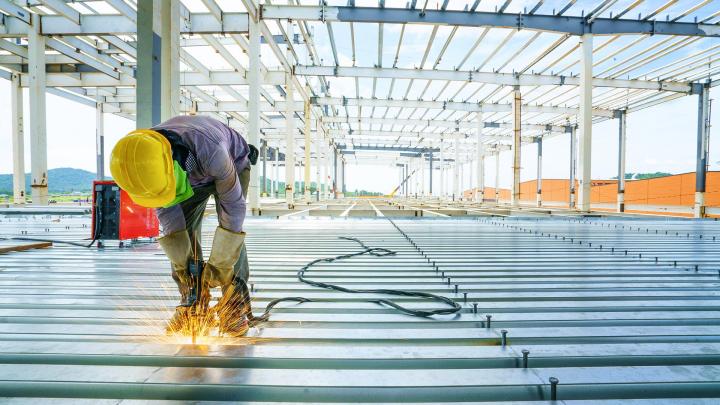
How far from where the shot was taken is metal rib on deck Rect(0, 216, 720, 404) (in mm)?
1464

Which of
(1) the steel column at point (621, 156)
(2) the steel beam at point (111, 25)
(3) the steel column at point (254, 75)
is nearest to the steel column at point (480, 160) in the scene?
(1) the steel column at point (621, 156)

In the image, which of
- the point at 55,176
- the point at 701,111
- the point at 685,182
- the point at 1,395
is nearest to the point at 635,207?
the point at 685,182

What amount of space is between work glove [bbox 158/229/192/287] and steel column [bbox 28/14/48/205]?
13.0 m

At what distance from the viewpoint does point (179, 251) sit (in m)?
1.86

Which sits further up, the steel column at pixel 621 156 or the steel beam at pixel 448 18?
the steel beam at pixel 448 18

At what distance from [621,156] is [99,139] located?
2643 cm

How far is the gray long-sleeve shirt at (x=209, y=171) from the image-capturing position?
6.01ft

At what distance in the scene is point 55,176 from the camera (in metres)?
37.9

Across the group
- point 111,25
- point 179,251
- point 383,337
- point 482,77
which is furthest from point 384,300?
point 482,77

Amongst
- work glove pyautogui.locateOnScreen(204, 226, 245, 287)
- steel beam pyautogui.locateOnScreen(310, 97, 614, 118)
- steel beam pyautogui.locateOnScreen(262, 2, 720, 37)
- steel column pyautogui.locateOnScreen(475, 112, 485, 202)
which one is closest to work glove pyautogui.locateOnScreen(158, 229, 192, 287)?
work glove pyautogui.locateOnScreen(204, 226, 245, 287)

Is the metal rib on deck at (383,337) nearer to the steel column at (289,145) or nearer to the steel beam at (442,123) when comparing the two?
the steel column at (289,145)

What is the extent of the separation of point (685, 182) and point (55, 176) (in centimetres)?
5447

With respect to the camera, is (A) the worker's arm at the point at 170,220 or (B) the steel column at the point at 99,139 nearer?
(A) the worker's arm at the point at 170,220

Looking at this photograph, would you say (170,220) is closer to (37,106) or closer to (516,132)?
(37,106)
